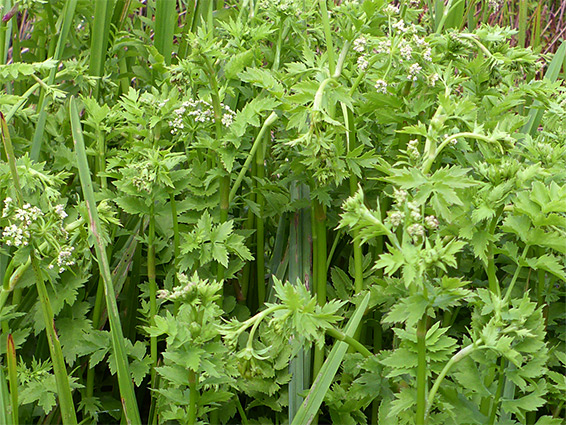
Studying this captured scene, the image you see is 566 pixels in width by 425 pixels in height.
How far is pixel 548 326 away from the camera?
5.58ft

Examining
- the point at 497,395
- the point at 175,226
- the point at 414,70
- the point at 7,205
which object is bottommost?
the point at 497,395

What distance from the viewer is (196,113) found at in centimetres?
163

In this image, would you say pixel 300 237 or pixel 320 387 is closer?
pixel 320 387

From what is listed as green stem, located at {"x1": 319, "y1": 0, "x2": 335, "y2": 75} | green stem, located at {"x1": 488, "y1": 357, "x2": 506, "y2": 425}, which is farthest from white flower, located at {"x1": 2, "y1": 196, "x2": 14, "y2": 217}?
green stem, located at {"x1": 488, "y1": 357, "x2": 506, "y2": 425}

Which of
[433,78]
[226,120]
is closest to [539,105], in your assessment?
[433,78]

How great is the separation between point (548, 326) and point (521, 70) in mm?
665

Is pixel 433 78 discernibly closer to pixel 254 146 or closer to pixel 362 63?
pixel 362 63

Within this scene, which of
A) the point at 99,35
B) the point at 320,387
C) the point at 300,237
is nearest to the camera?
the point at 320,387

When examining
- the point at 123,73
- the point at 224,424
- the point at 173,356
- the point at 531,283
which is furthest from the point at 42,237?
the point at 531,283

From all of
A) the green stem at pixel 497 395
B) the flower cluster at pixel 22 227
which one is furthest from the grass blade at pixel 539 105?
the flower cluster at pixel 22 227

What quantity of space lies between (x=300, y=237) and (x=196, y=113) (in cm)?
42

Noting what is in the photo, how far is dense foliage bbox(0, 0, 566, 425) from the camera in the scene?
1.27 meters

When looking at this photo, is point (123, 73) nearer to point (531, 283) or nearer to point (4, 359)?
point (4, 359)

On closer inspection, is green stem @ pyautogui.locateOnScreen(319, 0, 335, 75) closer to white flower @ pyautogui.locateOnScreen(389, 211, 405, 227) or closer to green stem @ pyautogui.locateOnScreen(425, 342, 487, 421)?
white flower @ pyautogui.locateOnScreen(389, 211, 405, 227)
